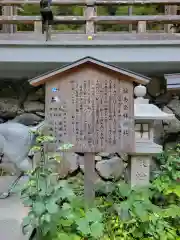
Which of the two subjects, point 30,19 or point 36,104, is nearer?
point 30,19

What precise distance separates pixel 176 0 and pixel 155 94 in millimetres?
1840

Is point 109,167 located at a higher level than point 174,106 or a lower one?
lower

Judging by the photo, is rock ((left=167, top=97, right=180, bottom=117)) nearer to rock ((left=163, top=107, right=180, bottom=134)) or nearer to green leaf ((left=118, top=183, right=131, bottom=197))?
rock ((left=163, top=107, right=180, bottom=134))

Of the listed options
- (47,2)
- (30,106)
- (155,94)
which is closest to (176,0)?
(155,94)

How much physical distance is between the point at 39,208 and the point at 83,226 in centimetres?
49

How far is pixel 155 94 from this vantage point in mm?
7398

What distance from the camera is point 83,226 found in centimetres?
327

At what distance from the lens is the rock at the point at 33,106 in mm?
7344

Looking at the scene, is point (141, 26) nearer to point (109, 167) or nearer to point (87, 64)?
point (109, 167)

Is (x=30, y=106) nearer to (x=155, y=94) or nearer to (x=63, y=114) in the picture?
(x=155, y=94)

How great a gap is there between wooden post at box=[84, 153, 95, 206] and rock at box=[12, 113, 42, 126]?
3.33m

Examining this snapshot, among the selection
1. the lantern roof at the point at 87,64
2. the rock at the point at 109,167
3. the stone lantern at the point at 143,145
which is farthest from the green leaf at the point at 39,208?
the rock at the point at 109,167

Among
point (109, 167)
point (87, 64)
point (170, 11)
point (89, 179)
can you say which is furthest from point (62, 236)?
point (170, 11)

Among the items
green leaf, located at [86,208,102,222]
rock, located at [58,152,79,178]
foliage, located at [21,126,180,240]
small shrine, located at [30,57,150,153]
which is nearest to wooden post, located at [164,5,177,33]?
rock, located at [58,152,79,178]
